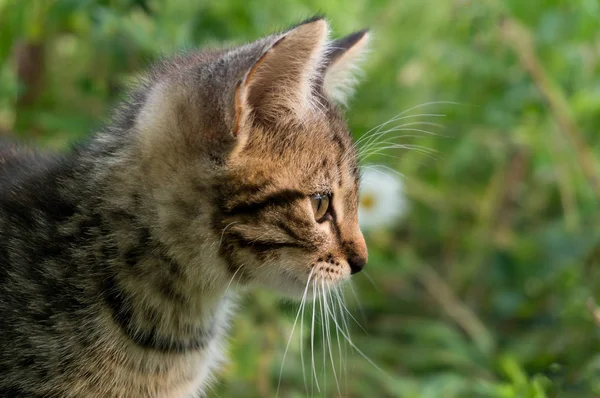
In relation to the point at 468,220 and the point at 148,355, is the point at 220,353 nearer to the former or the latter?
the point at 148,355

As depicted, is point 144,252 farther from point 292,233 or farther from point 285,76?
point 285,76

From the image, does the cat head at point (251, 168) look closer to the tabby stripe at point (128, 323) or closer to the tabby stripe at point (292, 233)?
the tabby stripe at point (292, 233)

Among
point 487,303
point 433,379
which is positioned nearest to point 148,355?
point 433,379

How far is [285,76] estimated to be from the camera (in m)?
1.12

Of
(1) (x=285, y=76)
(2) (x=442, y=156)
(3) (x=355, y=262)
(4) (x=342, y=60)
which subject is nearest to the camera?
(1) (x=285, y=76)

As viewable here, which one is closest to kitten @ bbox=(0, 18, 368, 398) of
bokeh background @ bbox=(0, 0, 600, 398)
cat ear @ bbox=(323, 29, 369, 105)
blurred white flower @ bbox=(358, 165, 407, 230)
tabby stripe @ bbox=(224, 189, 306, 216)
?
tabby stripe @ bbox=(224, 189, 306, 216)

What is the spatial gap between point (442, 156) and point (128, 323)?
143 centimetres

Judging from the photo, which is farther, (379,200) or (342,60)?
(379,200)

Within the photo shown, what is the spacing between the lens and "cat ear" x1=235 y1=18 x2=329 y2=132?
1.05 metres

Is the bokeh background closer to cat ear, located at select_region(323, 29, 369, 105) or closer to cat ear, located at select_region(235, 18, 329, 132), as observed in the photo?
cat ear, located at select_region(323, 29, 369, 105)

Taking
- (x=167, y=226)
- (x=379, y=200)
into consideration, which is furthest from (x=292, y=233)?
(x=379, y=200)

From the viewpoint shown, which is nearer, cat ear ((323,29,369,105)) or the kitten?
the kitten

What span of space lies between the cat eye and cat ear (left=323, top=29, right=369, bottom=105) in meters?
0.23

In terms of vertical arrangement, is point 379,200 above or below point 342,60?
below
